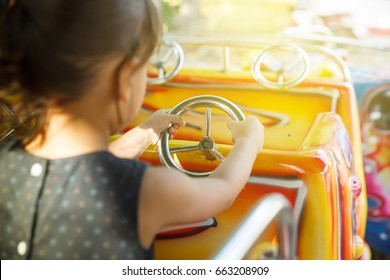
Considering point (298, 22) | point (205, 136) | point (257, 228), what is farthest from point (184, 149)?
point (298, 22)

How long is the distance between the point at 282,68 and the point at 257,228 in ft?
2.22

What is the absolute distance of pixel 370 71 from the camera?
4.87 ft

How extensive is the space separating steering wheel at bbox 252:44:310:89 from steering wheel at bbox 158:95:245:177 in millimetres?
425

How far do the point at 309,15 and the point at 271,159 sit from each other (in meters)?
1.16

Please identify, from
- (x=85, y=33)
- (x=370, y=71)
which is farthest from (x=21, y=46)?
(x=370, y=71)

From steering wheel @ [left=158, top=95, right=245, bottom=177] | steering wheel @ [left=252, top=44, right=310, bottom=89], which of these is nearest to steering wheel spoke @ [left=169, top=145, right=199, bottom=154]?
steering wheel @ [left=158, top=95, right=245, bottom=177]

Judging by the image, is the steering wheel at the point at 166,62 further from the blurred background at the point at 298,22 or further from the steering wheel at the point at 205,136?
the steering wheel at the point at 205,136

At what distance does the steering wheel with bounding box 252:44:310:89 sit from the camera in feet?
3.59

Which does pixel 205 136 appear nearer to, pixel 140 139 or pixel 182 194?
pixel 140 139

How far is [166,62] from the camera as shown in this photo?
50.2 inches

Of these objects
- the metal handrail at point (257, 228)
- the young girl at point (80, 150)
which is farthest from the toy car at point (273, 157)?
the young girl at point (80, 150)

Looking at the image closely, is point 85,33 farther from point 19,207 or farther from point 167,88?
point 167,88

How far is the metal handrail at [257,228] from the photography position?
0.60m

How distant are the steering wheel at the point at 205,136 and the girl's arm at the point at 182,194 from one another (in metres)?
0.09
